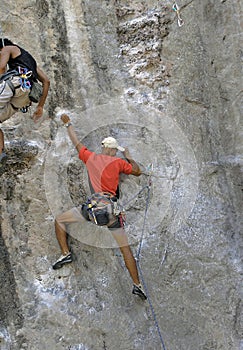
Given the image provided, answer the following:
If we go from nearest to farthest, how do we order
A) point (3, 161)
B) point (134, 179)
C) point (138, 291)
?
point (138, 291), point (3, 161), point (134, 179)

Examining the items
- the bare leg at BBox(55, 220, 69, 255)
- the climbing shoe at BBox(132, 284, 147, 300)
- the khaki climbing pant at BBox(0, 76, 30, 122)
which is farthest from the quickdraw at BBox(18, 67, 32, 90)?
the climbing shoe at BBox(132, 284, 147, 300)

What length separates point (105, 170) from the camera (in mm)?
5367

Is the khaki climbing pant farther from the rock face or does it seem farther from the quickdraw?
the rock face

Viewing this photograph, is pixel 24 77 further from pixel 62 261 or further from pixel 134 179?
pixel 62 261

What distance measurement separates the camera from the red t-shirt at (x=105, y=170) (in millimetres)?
5375

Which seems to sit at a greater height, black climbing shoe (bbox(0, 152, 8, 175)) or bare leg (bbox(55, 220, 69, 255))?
black climbing shoe (bbox(0, 152, 8, 175))

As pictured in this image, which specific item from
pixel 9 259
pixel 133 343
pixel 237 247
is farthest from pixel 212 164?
pixel 9 259

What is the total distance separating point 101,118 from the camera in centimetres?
643

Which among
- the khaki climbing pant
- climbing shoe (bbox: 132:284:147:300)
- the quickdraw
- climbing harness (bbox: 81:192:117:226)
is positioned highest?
the quickdraw

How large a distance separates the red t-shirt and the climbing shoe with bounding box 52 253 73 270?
866mm

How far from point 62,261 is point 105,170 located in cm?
120

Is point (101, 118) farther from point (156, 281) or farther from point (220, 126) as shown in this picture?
point (156, 281)

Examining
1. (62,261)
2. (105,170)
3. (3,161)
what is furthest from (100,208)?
(3,161)

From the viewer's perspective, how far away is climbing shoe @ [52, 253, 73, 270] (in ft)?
17.9
